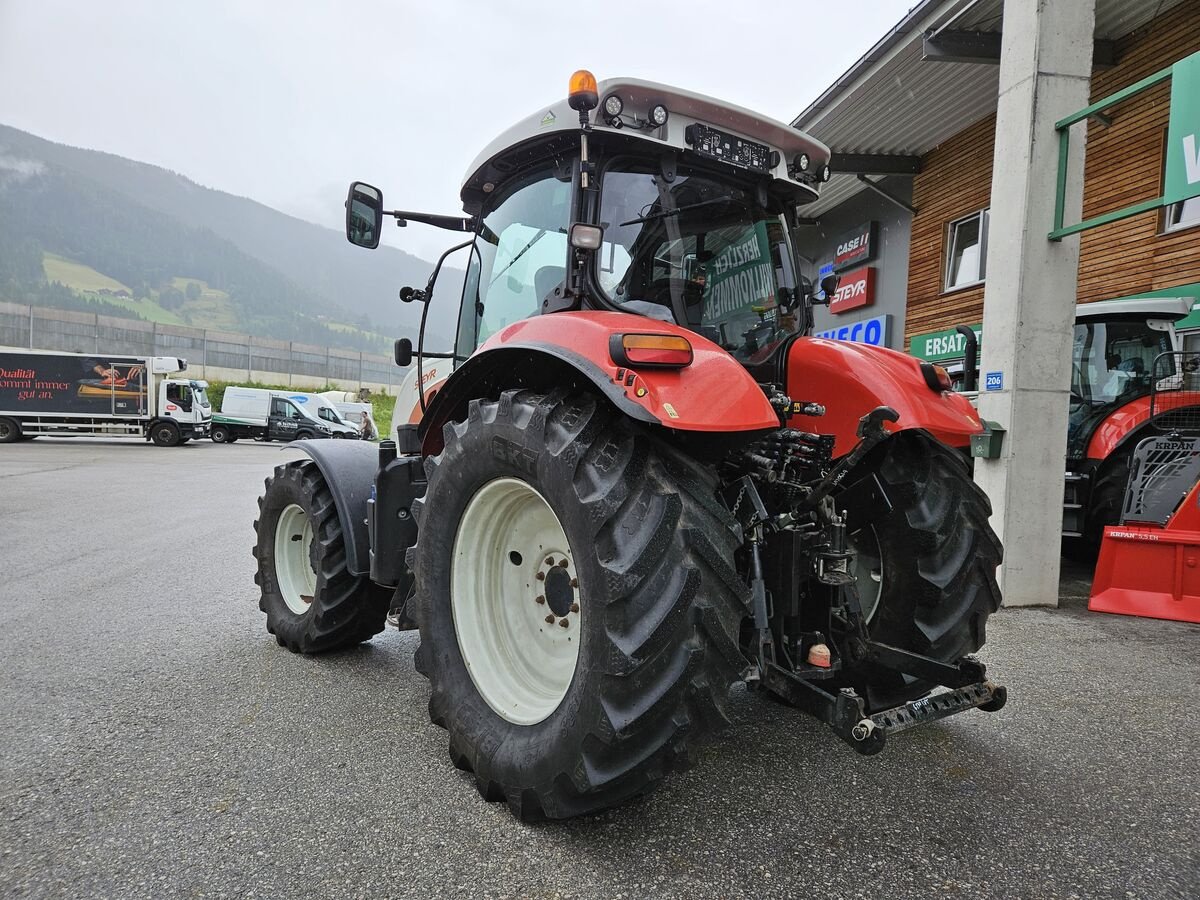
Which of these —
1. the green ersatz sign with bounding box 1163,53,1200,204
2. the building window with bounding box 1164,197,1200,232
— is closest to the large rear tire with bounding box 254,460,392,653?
the green ersatz sign with bounding box 1163,53,1200,204

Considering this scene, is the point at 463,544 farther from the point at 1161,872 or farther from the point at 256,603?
the point at 256,603

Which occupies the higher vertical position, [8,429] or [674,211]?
[674,211]

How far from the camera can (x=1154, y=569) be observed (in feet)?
15.0

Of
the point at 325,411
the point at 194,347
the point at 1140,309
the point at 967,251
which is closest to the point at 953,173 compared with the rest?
the point at 967,251

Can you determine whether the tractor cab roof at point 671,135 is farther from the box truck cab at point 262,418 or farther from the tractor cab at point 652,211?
the box truck cab at point 262,418

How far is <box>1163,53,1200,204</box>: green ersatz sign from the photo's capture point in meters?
3.95

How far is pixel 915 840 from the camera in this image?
1.95m

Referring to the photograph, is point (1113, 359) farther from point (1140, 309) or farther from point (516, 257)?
point (516, 257)

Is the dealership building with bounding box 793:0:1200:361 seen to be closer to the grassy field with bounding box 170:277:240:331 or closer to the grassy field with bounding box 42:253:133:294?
the grassy field with bounding box 170:277:240:331

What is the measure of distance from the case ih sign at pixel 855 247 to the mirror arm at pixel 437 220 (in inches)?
447

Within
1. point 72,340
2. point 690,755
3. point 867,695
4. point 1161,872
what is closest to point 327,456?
point 690,755

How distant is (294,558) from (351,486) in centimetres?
72

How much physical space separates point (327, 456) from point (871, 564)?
2.52m

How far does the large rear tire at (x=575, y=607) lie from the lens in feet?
5.66
